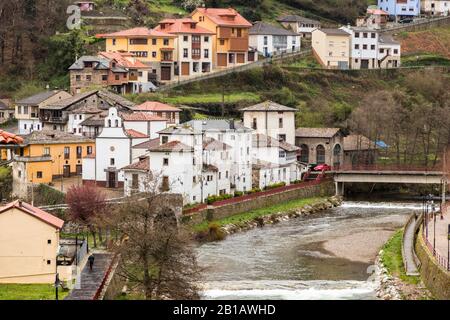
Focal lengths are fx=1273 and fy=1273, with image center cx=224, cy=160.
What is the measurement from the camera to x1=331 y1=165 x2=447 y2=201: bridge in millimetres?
79688

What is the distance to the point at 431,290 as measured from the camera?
46.0 metres

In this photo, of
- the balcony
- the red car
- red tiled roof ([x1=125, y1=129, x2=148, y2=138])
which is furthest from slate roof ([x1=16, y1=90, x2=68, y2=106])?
the balcony

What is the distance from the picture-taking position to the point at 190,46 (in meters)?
100

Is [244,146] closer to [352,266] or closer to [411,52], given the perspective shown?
[352,266]

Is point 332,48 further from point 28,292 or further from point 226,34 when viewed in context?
point 28,292

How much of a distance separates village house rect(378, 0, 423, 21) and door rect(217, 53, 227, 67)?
30488 mm

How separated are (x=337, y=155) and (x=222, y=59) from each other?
20864mm

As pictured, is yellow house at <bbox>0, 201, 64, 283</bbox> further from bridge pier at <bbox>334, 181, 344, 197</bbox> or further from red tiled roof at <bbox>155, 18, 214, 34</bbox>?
red tiled roof at <bbox>155, 18, 214, 34</bbox>

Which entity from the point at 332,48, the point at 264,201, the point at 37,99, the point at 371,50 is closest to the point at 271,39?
the point at 332,48

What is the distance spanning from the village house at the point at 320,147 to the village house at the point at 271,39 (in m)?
23.1

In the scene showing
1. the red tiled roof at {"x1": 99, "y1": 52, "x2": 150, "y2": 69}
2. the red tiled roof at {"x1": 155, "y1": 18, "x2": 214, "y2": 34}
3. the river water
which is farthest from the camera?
the red tiled roof at {"x1": 155, "y1": 18, "x2": 214, "y2": 34}

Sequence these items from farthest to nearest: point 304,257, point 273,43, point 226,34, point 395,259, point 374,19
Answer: point 374,19 → point 273,43 → point 226,34 → point 304,257 → point 395,259
